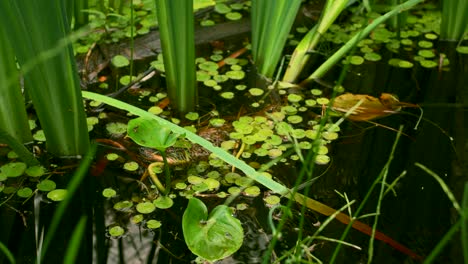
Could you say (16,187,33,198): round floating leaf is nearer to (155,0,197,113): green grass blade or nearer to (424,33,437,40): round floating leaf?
(155,0,197,113): green grass blade

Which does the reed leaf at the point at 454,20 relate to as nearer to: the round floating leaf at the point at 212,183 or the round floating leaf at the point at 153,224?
the round floating leaf at the point at 212,183

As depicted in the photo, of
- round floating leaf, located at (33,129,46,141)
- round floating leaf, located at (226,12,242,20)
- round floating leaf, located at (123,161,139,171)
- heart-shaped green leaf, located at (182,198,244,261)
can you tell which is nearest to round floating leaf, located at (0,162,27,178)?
round floating leaf, located at (33,129,46,141)

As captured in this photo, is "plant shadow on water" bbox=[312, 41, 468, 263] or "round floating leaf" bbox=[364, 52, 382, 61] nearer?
"plant shadow on water" bbox=[312, 41, 468, 263]

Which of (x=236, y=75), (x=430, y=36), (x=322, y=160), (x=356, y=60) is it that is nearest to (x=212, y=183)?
(x=322, y=160)

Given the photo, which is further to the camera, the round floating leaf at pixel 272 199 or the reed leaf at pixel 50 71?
the round floating leaf at pixel 272 199

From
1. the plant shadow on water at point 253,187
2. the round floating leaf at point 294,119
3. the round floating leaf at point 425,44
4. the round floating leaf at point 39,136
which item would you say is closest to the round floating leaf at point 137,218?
the plant shadow on water at point 253,187

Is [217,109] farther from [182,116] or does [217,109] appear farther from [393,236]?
[393,236]
